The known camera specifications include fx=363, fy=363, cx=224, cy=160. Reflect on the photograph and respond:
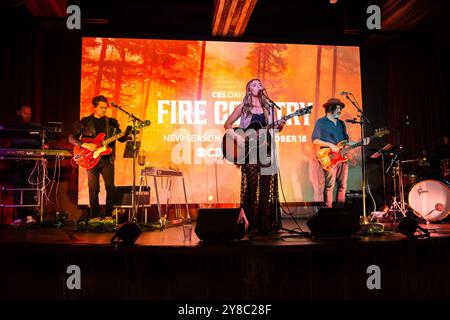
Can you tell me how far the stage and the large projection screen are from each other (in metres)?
3.31

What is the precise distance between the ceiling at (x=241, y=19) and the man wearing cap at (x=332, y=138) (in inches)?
61.5

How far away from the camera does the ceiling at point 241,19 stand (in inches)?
247

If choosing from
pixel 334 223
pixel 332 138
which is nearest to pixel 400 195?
pixel 332 138

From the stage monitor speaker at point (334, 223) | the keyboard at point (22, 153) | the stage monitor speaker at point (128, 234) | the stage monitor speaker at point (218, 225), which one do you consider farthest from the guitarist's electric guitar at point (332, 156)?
the keyboard at point (22, 153)

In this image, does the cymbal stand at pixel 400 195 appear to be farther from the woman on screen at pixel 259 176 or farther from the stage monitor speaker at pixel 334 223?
the woman on screen at pixel 259 176

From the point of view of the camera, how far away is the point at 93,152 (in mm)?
5180

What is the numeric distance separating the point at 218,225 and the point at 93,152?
9.40 feet

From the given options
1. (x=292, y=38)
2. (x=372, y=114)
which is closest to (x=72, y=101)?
(x=292, y=38)

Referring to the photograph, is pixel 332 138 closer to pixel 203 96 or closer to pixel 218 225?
pixel 203 96

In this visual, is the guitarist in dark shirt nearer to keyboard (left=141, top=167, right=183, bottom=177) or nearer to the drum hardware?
keyboard (left=141, top=167, right=183, bottom=177)

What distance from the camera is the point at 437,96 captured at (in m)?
7.20

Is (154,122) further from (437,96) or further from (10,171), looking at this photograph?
(437,96)

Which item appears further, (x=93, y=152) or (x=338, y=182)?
(x=338, y=182)
